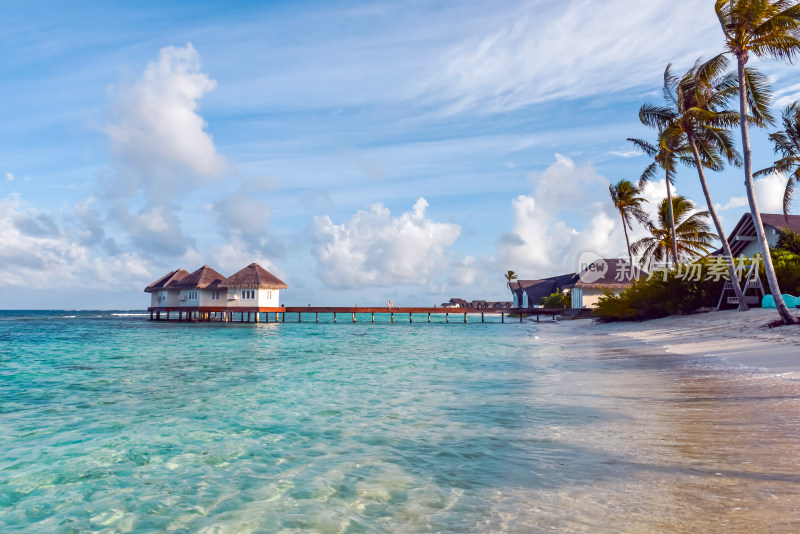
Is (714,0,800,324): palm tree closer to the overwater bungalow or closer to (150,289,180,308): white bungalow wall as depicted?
the overwater bungalow

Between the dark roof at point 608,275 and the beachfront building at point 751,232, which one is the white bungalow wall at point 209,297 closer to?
the dark roof at point 608,275

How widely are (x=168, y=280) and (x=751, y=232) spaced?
4824 cm

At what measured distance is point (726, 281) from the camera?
2139 centimetres

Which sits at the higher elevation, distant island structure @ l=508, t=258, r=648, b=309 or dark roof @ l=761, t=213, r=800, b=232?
dark roof @ l=761, t=213, r=800, b=232

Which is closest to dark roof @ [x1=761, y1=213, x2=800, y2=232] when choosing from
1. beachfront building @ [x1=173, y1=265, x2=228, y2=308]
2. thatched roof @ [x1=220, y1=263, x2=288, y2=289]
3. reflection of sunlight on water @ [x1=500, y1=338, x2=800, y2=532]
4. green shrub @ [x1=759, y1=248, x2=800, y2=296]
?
green shrub @ [x1=759, y1=248, x2=800, y2=296]

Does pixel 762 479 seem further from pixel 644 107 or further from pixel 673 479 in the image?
pixel 644 107

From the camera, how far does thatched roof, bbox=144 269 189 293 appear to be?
50062mm

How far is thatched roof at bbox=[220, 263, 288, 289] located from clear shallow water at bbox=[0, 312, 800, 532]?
117 ft

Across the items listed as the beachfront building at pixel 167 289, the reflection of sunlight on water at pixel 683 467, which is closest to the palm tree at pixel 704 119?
the reflection of sunlight on water at pixel 683 467

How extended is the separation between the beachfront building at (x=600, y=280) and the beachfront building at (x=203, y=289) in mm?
31769

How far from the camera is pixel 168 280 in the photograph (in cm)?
5094

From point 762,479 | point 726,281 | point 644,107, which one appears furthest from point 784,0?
point 762,479

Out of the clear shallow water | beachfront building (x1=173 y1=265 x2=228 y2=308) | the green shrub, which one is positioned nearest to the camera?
the clear shallow water

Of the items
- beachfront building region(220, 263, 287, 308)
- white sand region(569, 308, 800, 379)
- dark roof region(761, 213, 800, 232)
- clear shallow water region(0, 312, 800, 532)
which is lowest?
clear shallow water region(0, 312, 800, 532)
